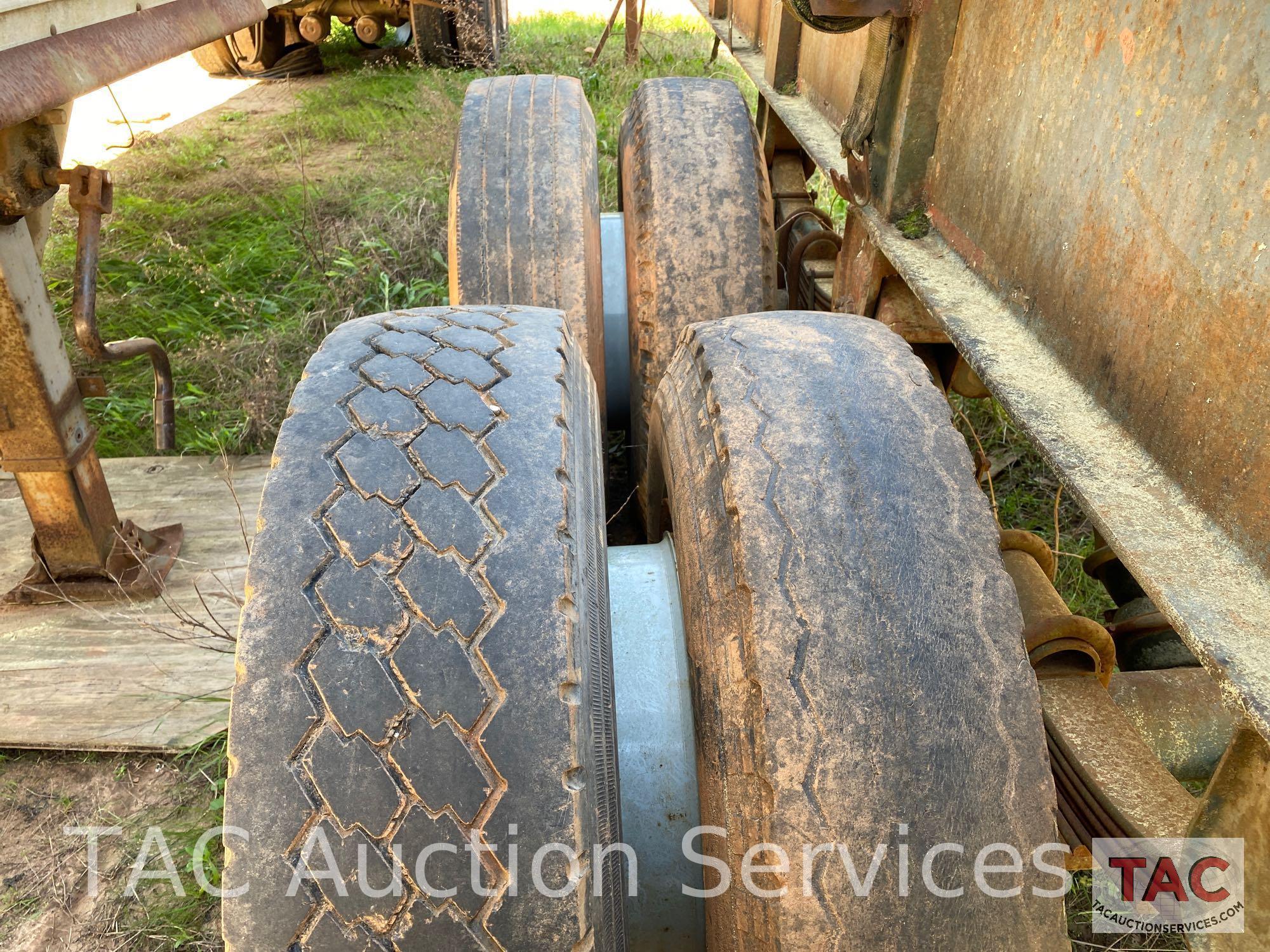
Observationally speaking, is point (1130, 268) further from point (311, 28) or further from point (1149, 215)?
point (311, 28)

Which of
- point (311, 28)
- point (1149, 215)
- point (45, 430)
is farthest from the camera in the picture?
point (311, 28)

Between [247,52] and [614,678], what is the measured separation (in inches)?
311

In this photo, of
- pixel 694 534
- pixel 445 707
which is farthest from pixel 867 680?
pixel 445 707

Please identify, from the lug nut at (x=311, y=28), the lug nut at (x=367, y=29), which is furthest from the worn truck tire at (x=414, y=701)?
the lug nut at (x=367, y=29)

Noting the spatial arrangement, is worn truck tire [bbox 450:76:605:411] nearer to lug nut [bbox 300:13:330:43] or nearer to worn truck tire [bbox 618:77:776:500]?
worn truck tire [bbox 618:77:776:500]

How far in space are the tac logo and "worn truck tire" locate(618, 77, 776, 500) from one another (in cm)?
138

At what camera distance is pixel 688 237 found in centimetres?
233

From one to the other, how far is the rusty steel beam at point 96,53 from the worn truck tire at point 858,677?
1700 mm

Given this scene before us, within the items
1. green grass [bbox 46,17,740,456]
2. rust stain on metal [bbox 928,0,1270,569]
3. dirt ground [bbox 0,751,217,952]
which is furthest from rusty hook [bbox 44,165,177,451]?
rust stain on metal [bbox 928,0,1270,569]

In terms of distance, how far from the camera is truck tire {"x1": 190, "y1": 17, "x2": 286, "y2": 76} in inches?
294

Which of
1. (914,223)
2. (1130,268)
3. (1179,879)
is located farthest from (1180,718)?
(914,223)

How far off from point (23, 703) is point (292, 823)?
6.55 ft

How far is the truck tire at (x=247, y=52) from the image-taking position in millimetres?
7457

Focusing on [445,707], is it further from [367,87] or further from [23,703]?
[367,87]
